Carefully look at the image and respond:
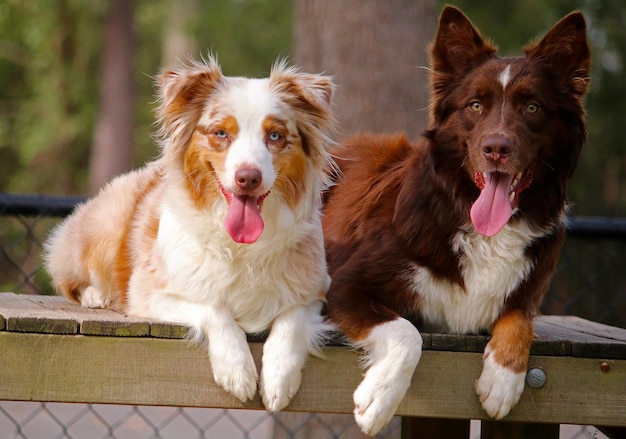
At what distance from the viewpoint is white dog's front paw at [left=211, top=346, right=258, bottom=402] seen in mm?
2953

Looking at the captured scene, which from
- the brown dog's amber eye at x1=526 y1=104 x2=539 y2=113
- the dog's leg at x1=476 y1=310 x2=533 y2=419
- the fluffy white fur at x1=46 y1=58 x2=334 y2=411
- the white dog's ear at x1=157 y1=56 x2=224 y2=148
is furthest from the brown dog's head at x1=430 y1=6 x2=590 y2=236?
the white dog's ear at x1=157 y1=56 x2=224 y2=148

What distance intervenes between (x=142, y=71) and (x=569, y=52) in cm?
1190

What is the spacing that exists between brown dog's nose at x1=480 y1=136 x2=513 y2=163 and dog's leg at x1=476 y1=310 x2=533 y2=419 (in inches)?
23.6

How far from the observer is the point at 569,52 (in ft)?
11.0

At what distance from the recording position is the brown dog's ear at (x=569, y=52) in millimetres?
3344

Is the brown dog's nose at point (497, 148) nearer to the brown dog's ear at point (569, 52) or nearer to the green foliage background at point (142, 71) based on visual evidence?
the brown dog's ear at point (569, 52)

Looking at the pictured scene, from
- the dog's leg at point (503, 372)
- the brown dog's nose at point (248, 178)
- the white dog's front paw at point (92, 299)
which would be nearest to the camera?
the brown dog's nose at point (248, 178)

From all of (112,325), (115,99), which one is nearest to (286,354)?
(112,325)

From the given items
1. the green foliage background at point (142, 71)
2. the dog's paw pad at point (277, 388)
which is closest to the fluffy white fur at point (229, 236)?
the dog's paw pad at point (277, 388)

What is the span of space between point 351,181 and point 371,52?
1108 mm

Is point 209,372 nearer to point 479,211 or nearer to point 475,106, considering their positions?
point 479,211

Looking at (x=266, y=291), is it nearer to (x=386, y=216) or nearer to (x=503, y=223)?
(x=386, y=216)

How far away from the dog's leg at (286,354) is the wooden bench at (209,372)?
0.06m

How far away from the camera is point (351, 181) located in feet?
13.1
